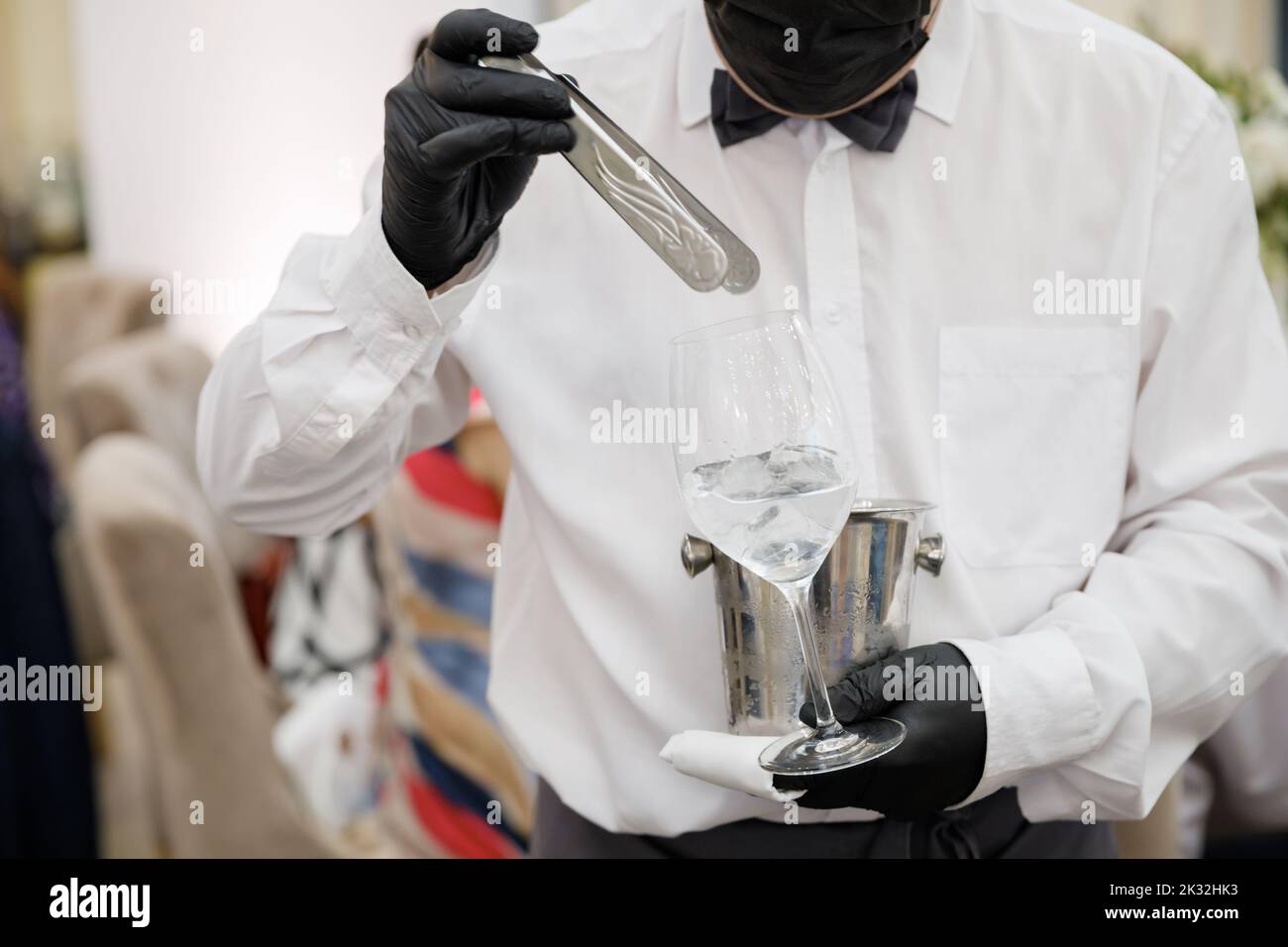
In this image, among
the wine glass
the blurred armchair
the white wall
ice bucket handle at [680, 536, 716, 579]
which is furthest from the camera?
the white wall

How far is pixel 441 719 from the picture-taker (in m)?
1.79

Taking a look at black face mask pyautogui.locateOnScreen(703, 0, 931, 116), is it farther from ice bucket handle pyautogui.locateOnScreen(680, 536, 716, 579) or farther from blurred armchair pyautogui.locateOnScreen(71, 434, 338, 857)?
blurred armchair pyautogui.locateOnScreen(71, 434, 338, 857)

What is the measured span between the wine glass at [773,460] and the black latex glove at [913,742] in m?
0.04

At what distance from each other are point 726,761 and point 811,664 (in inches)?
3.5

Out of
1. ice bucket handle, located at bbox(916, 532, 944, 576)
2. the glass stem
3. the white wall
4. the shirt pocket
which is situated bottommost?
the glass stem

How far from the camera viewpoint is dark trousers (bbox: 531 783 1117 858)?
38.5 inches

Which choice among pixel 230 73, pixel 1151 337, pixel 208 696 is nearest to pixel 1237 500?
pixel 1151 337

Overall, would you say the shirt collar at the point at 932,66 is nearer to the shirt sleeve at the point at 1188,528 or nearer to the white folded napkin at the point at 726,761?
the shirt sleeve at the point at 1188,528

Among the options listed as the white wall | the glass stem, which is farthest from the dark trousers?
the white wall

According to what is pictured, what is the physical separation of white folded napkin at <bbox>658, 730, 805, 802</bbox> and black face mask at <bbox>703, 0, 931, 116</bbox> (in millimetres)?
466

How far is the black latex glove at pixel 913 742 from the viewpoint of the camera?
803 millimetres

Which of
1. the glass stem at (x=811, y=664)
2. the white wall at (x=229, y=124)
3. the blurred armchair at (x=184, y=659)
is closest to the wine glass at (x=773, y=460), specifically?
the glass stem at (x=811, y=664)

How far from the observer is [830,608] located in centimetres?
83
